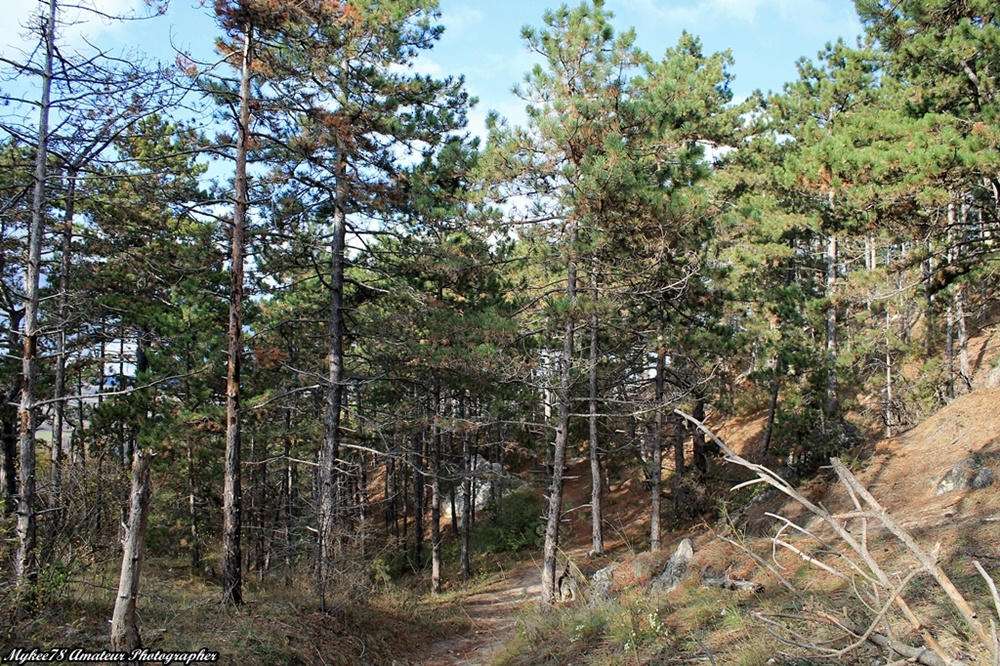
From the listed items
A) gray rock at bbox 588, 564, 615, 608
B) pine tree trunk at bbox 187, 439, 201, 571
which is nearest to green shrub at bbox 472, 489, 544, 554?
pine tree trunk at bbox 187, 439, 201, 571

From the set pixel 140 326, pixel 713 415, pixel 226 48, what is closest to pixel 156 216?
pixel 140 326

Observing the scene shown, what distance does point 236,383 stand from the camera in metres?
9.01

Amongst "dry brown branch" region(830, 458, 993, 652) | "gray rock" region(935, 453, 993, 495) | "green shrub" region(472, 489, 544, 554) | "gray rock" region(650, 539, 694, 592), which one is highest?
"dry brown branch" region(830, 458, 993, 652)

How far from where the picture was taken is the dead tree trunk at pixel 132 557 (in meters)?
5.20

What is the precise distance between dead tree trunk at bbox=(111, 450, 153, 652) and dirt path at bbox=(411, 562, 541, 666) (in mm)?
5734

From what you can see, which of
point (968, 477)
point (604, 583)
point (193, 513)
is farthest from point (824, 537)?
point (193, 513)

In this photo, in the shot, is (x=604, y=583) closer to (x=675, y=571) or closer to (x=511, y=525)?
(x=675, y=571)

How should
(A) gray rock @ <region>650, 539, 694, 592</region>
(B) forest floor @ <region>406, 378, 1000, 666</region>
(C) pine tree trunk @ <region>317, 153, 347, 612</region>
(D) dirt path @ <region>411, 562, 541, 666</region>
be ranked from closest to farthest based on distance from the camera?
(B) forest floor @ <region>406, 378, 1000, 666</region>
(A) gray rock @ <region>650, 539, 694, 592</region>
(C) pine tree trunk @ <region>317, 153, 347, 612</region>
(D) dirt path @ <region>411, 562, 541, 666</region>

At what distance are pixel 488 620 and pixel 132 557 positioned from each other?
10.6 meters

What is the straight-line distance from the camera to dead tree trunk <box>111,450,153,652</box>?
520 cm

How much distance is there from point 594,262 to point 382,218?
4.24 m

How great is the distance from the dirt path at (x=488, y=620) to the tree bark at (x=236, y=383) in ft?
12.0

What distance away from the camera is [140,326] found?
1361 cm

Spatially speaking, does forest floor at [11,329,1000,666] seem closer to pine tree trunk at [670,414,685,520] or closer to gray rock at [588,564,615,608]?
gray rock at [588,564,615,608]
